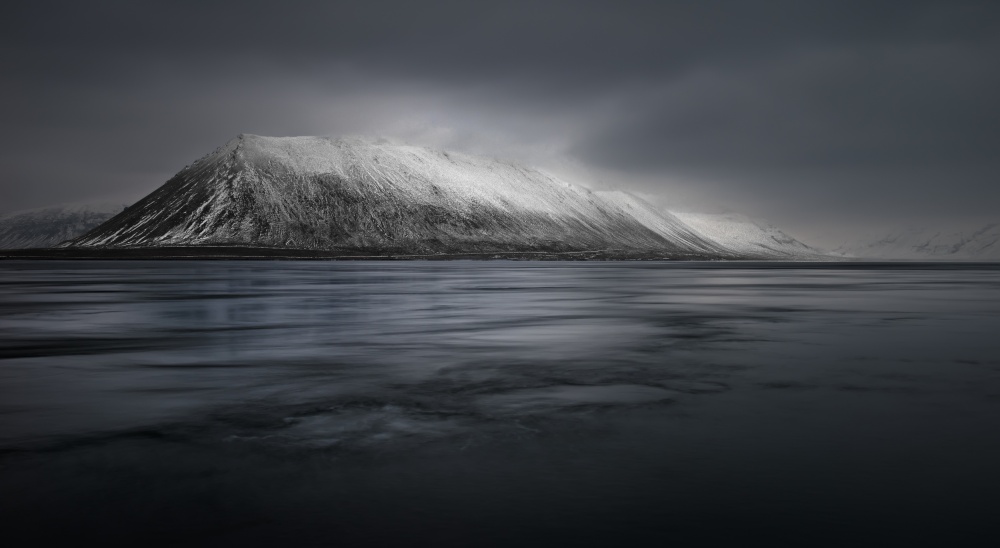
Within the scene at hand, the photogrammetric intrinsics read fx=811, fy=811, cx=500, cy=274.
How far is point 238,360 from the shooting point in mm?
23234

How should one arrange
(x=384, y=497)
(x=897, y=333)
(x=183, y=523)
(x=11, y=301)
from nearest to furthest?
1. (x=183, y=523)
2. (x=384, y=497)
3. (x=897, y=333)
4. (x=11, y=301)

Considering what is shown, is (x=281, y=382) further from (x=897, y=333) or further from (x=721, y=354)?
(x=897, y=333)

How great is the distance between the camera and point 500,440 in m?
13.0

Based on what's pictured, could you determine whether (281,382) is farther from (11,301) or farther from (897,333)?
(11,301)

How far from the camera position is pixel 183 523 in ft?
30.0

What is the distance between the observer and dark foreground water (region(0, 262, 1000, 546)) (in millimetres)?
9117

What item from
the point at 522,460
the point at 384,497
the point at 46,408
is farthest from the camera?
the point at 46,408

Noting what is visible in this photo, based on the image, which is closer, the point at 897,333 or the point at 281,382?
the point at 281,382

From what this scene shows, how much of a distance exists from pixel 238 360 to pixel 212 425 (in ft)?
30.6

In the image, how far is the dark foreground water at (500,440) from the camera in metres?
9.12

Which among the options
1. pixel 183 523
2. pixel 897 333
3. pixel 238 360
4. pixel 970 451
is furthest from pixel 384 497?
pixel 897 333

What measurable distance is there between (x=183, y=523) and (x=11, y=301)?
4915 cm

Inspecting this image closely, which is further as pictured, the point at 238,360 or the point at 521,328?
the point at 521,328

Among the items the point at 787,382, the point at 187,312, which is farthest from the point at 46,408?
the point at 187,312
